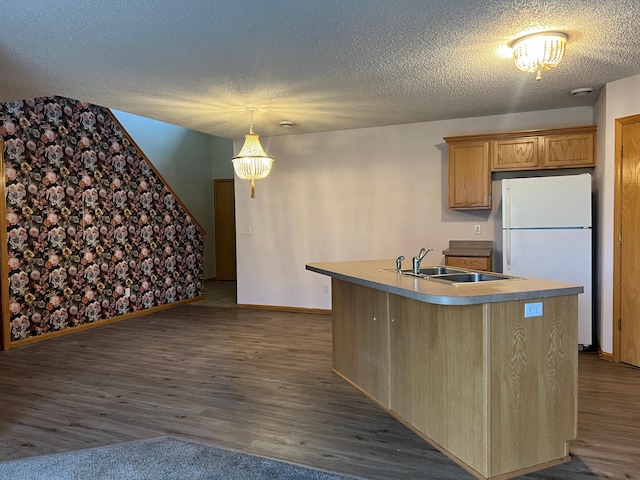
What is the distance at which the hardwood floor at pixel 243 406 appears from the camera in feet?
7.76

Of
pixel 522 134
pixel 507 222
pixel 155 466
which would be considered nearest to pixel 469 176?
pixel 522 134

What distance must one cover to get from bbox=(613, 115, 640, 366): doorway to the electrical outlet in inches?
84.4

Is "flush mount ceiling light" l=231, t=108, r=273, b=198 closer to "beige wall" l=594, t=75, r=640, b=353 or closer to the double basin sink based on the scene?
the double basin sink

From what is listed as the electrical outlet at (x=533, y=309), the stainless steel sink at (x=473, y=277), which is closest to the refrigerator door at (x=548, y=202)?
the stainless steel sink at (x=473, y=277)

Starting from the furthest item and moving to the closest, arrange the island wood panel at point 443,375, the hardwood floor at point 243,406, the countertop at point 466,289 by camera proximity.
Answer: the hardwood floor at point 243,406 < the island wood panel at point 443,375 < the countertop at point 466,289

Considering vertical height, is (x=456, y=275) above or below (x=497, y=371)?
above

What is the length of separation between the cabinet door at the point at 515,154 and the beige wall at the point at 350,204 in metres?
0.44

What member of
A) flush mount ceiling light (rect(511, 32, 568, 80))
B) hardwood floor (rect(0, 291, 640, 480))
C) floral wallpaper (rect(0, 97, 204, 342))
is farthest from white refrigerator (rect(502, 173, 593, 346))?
floral wallpaper (rect(0, 97, 204, 342))

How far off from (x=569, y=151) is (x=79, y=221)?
554 cm

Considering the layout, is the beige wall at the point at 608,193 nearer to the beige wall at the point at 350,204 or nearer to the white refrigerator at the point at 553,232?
the white refrigerator at the point at 553,232

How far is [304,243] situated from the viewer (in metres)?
6.13

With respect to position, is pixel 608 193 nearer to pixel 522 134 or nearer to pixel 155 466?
pixel 522 134

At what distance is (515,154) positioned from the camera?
15.3ft

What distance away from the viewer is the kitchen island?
2100 mm
